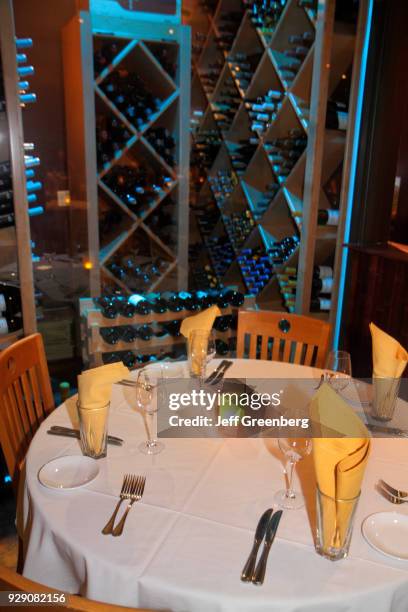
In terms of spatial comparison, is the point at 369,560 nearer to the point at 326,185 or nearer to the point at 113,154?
the point at 326,185

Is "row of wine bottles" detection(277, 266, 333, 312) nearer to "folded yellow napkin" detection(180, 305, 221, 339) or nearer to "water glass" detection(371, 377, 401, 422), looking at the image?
"folded yellow napkin" detection(180, 305, 221, 339)

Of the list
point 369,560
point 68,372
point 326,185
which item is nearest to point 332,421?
point 369,560

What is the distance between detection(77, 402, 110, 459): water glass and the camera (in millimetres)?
1133

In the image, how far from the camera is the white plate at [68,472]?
3.43ft

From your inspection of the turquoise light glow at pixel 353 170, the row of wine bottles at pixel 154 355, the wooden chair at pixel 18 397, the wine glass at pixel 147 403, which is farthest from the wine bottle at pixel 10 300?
the turquoise light glow at pixel 353 170

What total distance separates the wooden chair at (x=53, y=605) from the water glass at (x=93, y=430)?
1.71 feet

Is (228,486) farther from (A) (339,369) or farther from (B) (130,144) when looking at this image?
(B) (130,144)

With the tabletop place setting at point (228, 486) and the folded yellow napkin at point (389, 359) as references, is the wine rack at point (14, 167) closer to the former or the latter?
the tabletop place setting at point (228, 486)

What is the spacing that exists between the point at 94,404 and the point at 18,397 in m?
→ 0.50

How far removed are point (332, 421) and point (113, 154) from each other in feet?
8.38

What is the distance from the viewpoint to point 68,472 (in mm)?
1095

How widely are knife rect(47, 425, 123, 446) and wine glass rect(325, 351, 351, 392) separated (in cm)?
65

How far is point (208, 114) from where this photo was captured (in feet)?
13.0

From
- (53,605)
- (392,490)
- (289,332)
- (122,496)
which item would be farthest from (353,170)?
(53,605)
